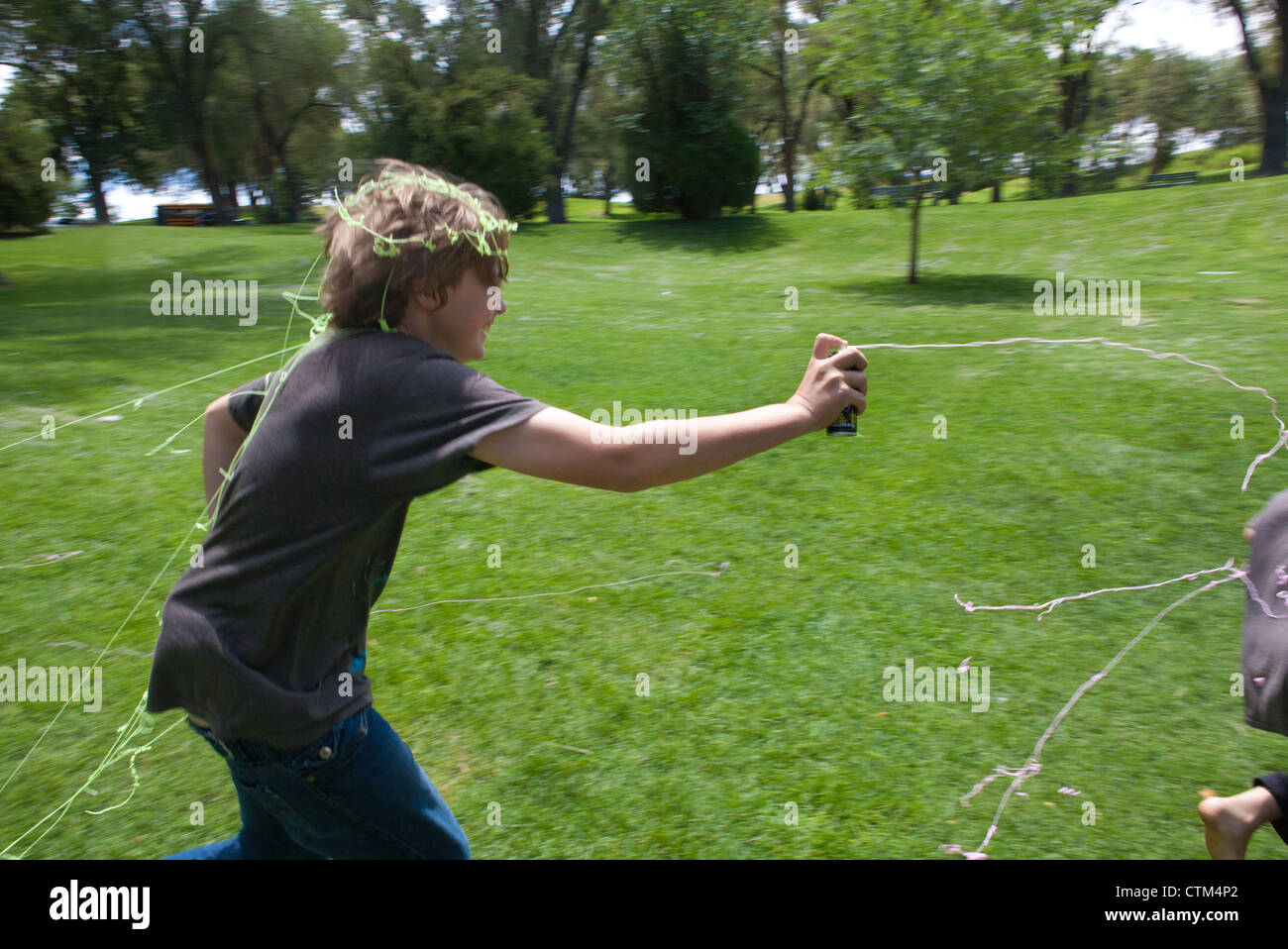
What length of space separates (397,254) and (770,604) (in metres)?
3.83

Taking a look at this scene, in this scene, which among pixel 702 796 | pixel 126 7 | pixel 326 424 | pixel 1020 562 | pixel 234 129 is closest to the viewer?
pixel 326 424

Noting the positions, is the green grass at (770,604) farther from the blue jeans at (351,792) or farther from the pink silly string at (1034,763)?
the blue jeans at (351,792)

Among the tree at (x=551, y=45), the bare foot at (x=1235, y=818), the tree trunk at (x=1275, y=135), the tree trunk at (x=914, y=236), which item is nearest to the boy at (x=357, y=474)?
the bare foot at (x=1235, y=818)

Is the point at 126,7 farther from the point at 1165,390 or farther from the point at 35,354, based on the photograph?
the point at 1165,390

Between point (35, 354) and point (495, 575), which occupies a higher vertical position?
point (35, 354)

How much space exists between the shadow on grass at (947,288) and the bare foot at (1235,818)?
44.9 feet

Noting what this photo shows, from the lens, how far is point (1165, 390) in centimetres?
864

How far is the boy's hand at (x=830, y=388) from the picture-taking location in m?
2.17

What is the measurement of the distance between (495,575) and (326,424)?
13.9 feet

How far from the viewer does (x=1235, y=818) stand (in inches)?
111

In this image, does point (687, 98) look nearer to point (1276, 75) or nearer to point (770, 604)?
point (1276, 75)

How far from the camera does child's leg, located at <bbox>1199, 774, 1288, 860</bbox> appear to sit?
9.24 ft
